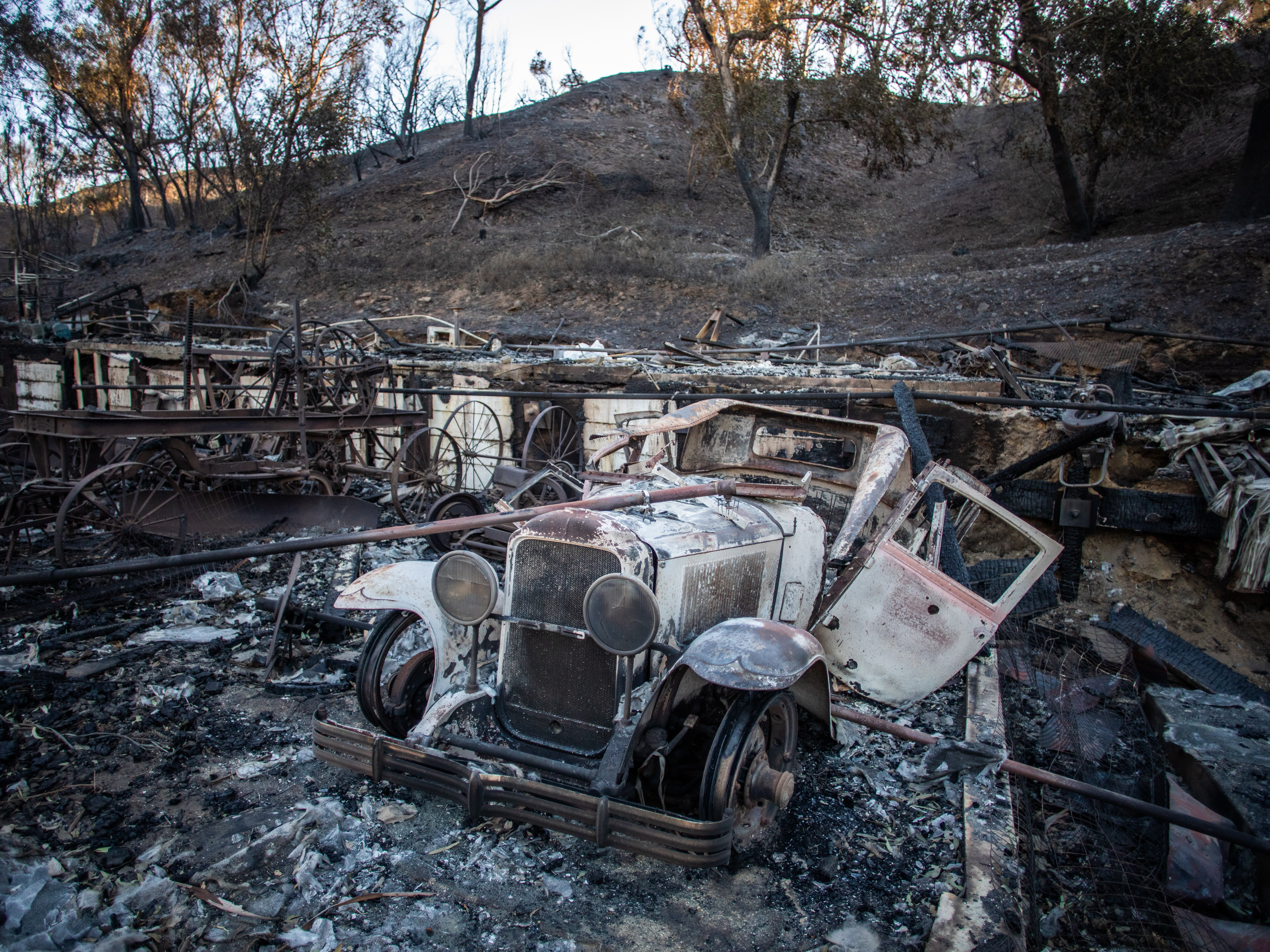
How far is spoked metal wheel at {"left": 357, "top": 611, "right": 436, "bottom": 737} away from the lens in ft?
11.3

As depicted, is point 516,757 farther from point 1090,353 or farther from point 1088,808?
point 1090,353

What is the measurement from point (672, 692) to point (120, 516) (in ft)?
18.4

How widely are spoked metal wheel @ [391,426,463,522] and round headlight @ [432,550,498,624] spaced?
13.0 feet

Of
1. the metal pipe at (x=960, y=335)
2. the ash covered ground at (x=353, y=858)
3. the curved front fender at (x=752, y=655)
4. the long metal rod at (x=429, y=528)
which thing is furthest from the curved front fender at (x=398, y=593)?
the metal pipe at (x=960, y=335)

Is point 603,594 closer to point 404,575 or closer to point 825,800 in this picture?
point 404,575

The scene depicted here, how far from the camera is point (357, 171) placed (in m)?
27.4

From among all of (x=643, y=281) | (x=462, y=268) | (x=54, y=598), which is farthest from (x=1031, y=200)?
(x=54, y=598)

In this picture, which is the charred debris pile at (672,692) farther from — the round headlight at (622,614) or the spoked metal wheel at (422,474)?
the spoked metal wheel at (422,474)

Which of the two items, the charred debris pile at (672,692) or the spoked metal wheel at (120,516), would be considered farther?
the spoked metal wheel at (120,516)

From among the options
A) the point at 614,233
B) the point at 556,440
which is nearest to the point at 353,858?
the point at 556,440

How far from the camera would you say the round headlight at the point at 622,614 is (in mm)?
2736

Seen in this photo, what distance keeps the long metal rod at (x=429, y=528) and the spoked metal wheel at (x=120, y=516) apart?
2.76 m

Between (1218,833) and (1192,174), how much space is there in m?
18.6

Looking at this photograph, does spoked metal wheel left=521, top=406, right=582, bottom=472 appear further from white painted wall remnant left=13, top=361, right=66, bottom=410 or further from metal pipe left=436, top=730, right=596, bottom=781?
white painted wall remnant left=13, top=361, right=66, bottom=410
